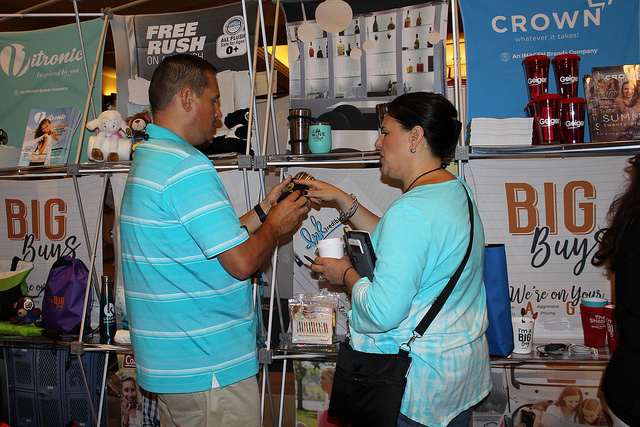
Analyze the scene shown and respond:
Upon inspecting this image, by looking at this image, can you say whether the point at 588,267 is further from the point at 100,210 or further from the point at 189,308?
the point at 100,210

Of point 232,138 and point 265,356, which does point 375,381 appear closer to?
point 265,356

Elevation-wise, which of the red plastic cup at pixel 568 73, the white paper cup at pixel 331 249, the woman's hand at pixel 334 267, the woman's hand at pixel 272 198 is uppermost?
the red plastic cup at pixel 568 73

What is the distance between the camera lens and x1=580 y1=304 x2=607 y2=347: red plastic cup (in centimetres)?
200

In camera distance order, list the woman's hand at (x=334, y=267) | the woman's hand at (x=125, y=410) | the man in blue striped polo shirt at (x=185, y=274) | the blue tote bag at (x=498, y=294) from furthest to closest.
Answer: the woman's hand at (x=125, y=410)
the blue tote bag at (x=498, y=294)
the woman's hand at (x=334, y=267)
the man in blue striped polo shirt at (x=185, y=274)

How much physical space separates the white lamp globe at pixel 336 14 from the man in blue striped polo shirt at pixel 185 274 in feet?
3.27

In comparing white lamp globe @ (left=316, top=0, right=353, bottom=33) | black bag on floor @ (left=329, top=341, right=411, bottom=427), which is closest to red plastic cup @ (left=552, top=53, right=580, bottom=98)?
white lamp globe @ (left=316, top=0, right=353, bottom=33)

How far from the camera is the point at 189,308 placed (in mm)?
1474

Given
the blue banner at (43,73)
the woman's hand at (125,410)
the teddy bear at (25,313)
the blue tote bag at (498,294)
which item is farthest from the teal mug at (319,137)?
the teddy bear at (25,313)

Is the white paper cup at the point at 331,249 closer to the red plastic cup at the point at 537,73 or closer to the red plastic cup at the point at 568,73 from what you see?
the red plastic cup at the point at 537,73

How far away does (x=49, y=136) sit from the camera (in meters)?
2.75

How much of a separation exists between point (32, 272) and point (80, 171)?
32.7 inches

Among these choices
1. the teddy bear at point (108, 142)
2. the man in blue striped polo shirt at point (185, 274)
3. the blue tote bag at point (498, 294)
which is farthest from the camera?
the teddy bear at point (108, 142)

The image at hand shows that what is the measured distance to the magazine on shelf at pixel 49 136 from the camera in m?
2.70

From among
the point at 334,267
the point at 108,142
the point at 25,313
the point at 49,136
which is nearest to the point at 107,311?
the point at 25,313
